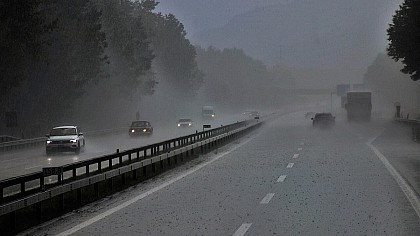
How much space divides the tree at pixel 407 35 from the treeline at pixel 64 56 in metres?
23.5

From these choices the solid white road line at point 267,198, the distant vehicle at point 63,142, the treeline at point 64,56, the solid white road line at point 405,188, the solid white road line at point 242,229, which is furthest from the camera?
the treeline at point 64,56

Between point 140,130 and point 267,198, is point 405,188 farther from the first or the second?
point 140,130

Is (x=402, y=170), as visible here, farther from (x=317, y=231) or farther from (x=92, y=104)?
(x=92, y=104)

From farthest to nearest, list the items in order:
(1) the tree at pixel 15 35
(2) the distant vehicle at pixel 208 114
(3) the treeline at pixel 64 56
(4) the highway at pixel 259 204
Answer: (2) the distant vehicle at pixel 208 114 < (3) the treeline at pixel 64 56 < (1) the tree at pixel 15 35 < (4) the highway at pixel 259 204

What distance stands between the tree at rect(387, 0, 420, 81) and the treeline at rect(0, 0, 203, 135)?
23545 millimetres

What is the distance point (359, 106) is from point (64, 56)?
117 feet

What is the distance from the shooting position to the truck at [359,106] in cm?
8048

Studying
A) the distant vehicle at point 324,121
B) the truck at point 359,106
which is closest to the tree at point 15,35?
the distant vehicle at point 324,121

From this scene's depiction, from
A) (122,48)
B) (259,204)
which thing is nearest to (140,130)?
(122,48)

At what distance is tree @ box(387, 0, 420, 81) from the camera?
179 feet

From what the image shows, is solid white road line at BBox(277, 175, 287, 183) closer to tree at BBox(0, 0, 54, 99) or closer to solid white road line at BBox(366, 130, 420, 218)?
solid white road line at BBox(366, 130, 420, 218)

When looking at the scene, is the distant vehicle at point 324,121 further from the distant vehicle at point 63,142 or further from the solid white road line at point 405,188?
the solid white road line at point 405,188

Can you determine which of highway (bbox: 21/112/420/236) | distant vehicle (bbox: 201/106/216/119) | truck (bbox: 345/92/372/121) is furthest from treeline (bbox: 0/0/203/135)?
truck (bbox: 345/92/372/121)

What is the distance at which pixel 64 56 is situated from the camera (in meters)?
60.6
